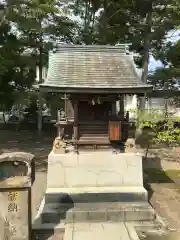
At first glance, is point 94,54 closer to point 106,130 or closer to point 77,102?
point 77,102

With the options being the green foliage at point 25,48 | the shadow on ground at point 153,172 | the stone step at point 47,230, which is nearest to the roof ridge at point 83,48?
the shadow on ground at point 153,172

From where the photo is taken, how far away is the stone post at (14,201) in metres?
6.49

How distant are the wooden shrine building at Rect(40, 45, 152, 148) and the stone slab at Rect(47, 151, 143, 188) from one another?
57 cm

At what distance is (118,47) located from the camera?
1091 centimetres

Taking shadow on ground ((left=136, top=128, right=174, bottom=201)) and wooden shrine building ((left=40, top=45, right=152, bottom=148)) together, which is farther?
shadow on ground ((left=136, top=128, right=174, bottom=201))

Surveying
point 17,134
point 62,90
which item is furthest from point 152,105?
point 62,90

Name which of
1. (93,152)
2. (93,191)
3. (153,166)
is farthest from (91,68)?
(153,166)

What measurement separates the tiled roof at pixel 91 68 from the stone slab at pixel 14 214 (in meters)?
3.46

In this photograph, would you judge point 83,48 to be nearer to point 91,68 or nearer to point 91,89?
point 91,68

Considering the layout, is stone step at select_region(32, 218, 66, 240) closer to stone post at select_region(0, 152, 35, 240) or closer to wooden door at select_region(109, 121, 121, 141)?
stone post at select_region(0, 152, 35, 240)

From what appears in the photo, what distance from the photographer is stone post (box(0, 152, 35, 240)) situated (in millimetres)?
6492

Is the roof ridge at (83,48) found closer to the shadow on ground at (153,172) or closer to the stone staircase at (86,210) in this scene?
the stone staircase at (86,210)

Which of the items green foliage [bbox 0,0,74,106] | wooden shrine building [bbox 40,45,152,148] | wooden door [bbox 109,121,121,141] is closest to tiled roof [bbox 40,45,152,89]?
wooden shrine building [bbox 40,45,152,148]

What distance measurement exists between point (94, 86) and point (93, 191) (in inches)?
114
